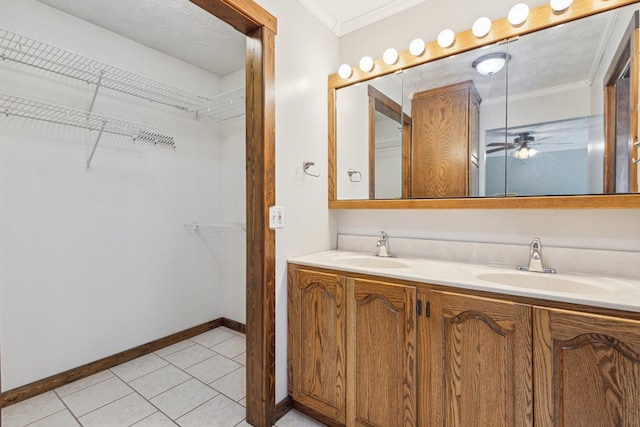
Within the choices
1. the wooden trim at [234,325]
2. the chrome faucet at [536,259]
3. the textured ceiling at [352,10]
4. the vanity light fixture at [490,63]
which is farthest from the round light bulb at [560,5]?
the wooden trim at [234,325]

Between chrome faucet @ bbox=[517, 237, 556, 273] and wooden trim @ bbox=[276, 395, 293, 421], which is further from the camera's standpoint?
wooden trim @ bbox=[276, 395, 293, 421]

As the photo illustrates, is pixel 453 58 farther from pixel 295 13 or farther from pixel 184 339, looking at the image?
pixel 184 339

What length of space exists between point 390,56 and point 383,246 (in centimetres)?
120

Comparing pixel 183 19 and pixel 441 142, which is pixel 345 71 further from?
pixel 183 19

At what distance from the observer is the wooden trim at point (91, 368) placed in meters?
1.85

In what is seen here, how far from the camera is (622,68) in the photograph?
1329 millimetres

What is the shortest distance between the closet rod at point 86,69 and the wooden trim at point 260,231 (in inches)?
45.9

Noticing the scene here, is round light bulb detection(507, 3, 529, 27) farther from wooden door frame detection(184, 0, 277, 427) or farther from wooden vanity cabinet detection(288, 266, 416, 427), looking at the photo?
wooden vanity cabinet detection(288, 266, 416, 427)

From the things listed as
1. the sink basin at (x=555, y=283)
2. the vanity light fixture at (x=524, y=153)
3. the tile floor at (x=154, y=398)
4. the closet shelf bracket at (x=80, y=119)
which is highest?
the closet shelf bracket at (x=80, y=119)

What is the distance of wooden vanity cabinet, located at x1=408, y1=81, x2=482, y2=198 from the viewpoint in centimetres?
170

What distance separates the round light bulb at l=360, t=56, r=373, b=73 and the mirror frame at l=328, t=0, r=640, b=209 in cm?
3

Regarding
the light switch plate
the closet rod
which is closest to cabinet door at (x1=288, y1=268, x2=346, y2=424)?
the light switch plate

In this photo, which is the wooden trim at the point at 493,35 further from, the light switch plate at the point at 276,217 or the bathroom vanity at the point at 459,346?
the bathroom vanity at the point at 459,346

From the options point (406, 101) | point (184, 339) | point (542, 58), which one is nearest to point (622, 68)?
point (542, 58)
